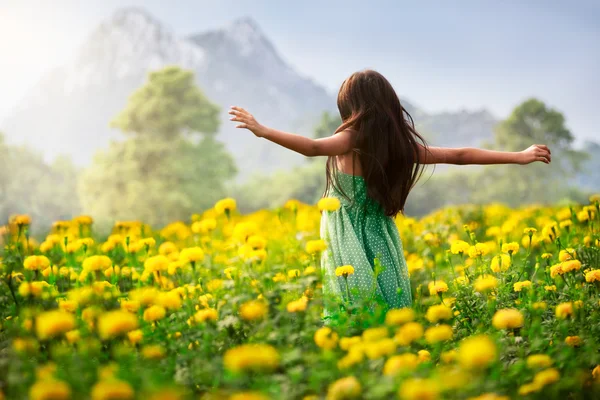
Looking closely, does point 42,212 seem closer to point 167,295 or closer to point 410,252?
point 410,252

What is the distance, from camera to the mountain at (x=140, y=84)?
78625 mm

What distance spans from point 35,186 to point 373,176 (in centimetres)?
3387

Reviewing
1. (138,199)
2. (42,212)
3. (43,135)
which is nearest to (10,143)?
(42,212)

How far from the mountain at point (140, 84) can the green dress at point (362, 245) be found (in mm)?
59864

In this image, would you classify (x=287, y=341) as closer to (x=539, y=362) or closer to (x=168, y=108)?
(x=539, y=362)

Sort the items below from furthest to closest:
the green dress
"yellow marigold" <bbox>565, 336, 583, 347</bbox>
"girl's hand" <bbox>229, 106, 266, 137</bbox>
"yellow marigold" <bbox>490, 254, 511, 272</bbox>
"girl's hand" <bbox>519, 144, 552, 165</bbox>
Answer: "girl's hand" <bbox>519, 144, 552, 165</bbox> → the green dress → "yellow marigold" <bbox>490, 254, 511, 272</bbox> → "girl's hand" <bbox>229, 106, 266, 137</bbox> → "yellow marigold" <bbox>565, 336, 583, 347</bbox>

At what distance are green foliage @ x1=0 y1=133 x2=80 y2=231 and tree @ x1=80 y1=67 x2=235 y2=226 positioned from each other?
892 cm

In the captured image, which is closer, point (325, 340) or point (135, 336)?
point (325, 340)

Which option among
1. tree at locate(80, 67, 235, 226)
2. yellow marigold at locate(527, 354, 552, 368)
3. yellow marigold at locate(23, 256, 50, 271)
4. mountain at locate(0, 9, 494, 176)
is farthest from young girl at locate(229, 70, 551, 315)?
mountain at locate(0, 9, 494, 176)

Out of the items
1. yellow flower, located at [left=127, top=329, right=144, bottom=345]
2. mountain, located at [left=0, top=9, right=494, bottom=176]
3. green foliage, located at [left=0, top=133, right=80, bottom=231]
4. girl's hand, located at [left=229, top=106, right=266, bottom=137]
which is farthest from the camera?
mountain, located at [left=0, top=9, right=494, bottom=176]

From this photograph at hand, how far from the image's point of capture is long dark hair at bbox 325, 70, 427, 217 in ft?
9.46

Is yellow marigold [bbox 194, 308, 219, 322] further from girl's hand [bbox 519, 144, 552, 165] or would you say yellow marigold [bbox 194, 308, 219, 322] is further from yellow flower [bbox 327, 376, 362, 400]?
girl's hand [bbox 519, 144, 552, 165]

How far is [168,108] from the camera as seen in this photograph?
945 inches

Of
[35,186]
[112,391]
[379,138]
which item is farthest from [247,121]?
[35,186]
